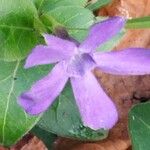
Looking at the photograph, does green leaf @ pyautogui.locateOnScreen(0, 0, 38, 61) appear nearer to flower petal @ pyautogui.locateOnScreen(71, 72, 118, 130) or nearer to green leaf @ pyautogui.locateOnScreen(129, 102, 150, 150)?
flower petal @ pyautogui.locateOnScreen(71, 72, 118, 130)

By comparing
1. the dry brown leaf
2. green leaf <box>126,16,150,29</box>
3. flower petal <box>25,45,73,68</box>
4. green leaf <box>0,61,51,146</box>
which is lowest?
the dry brown leaf

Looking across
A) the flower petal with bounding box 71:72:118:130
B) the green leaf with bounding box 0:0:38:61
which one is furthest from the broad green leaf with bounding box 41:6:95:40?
the flower petal with bounding box 71:72:118:130

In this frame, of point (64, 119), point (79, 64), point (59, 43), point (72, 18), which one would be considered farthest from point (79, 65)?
point (64, 119)

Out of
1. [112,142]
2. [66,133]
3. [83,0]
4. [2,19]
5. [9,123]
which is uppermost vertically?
[2,19]

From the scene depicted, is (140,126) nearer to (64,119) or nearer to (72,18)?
(64,119)

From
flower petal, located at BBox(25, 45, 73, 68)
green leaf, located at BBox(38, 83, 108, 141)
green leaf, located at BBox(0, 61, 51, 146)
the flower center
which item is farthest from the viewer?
green leaf, located at BBox(38, 83, 108, 141)

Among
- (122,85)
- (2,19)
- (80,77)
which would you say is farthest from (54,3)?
(122,85)

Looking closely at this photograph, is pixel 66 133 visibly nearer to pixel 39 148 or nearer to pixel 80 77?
pixel 39 148
